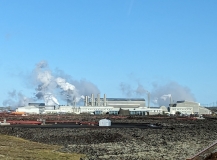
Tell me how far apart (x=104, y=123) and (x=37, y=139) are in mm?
27709

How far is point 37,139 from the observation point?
143ft

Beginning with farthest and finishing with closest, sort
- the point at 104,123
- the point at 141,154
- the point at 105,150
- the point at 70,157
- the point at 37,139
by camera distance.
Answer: the point at 104,123 < the point at 37,139 < the point at 105,150 < the point at 141,154 < the point at 70,157

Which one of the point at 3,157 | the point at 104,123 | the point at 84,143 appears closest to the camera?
the point at 3,157

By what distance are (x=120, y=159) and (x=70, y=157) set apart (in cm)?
375

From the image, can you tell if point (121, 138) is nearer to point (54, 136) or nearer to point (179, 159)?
point (54, 136)

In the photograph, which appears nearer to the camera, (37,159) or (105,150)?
(37,159)

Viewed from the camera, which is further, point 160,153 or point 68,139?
point 68,139

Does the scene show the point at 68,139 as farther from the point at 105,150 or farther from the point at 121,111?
the point at 121,111

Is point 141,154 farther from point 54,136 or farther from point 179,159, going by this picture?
point 54,136

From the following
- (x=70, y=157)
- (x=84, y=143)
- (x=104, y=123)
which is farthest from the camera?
(x=104, y=123)

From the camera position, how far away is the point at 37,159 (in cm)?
2392

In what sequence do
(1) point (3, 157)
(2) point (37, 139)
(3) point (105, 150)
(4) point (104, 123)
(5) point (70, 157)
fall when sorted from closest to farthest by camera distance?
(1) point (3, 157)
(5) point (70, 157)
(3) point (105, 150)
(2) point (37, 139)
(4) point (104, 123)

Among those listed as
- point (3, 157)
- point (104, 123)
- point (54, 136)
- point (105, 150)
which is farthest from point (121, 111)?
point (3, 157)

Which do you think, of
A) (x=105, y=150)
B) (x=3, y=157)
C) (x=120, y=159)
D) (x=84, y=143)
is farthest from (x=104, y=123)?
(x=3, y=157)
